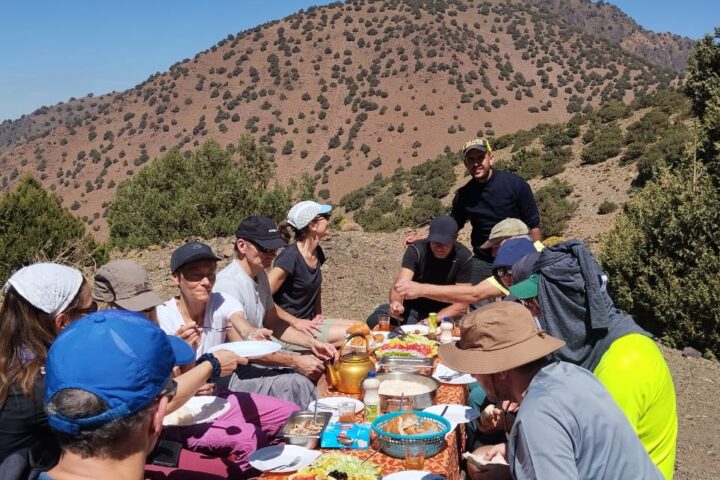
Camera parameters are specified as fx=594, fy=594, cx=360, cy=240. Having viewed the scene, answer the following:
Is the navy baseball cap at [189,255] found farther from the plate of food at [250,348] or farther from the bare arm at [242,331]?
the plate of food at [250,348]

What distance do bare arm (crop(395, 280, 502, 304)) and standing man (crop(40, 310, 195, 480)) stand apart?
3479 millimetres

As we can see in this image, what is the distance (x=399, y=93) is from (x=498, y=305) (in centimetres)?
5597

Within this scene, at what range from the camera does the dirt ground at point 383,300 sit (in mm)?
5281

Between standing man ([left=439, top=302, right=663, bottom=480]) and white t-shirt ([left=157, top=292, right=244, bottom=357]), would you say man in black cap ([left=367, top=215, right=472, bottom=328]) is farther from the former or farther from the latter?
standing man ([left=439, top=302, right=663, bottom=480])

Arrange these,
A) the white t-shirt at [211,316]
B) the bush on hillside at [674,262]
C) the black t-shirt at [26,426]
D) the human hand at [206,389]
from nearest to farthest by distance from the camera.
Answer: the black t-shirt at [26,426]
the human hand at [206,389]
the white t-shirt at [211,316]
the bush on hillside at [674,262]

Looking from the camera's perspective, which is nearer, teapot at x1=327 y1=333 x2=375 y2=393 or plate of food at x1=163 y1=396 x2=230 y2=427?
plate of food at x1=163 y1=396 x2=230 y2=427

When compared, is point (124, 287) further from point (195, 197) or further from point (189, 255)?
point (195, 197)

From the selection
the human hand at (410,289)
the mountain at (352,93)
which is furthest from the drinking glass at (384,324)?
the mountain at (352,93)

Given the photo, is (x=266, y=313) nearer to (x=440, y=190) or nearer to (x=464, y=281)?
(x=464, y=281)

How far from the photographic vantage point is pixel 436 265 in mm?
5336

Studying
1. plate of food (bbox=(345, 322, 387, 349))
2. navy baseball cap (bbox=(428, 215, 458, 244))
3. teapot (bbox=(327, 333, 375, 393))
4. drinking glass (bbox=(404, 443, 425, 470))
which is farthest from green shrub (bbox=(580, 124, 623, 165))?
drinking glass (bbox=(404, 443, 425, 470))

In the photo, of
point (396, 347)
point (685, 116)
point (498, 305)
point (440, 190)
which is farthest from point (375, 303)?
point (685, 116)

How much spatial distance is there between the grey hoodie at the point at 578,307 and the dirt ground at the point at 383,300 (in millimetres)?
3219

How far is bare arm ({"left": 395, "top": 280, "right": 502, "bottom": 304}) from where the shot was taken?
4844 mm
